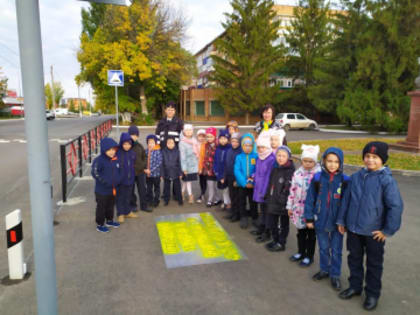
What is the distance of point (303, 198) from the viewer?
3.84 meters

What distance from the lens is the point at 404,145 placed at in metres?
13.1

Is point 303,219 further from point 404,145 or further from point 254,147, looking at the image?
point 404,145

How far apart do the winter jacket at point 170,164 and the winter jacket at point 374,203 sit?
3676 mm

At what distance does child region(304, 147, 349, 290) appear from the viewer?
3.32m

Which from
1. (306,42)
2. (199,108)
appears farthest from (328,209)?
(199,108)

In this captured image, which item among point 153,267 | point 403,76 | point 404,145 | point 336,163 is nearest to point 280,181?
point 336,163

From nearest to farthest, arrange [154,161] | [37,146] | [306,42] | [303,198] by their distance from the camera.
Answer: [37,146] < [303,198] < [154,161] < [306,42]

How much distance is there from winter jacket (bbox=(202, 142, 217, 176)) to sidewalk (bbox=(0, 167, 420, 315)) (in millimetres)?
1824

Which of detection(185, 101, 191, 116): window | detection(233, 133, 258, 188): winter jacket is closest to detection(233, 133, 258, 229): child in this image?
detection(233, 133, 258, 188): winter jacket

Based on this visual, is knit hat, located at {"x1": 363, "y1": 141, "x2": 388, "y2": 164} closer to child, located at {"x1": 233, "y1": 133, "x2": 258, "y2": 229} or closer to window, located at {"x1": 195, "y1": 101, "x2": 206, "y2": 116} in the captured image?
child, located at {"x1": 233, "y1": 133, "x2": 258, "y2": 229}

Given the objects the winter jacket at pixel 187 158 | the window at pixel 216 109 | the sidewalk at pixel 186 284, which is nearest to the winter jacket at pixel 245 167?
the sidewalk at pixel 186 284

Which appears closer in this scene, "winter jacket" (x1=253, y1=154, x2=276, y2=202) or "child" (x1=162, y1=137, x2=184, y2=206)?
"winter jacket" (x1=253, y1=154, x2=276, y2=202)

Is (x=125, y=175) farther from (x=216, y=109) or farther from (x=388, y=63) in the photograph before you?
(x=216, y=109)

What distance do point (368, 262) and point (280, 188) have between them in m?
1.37
